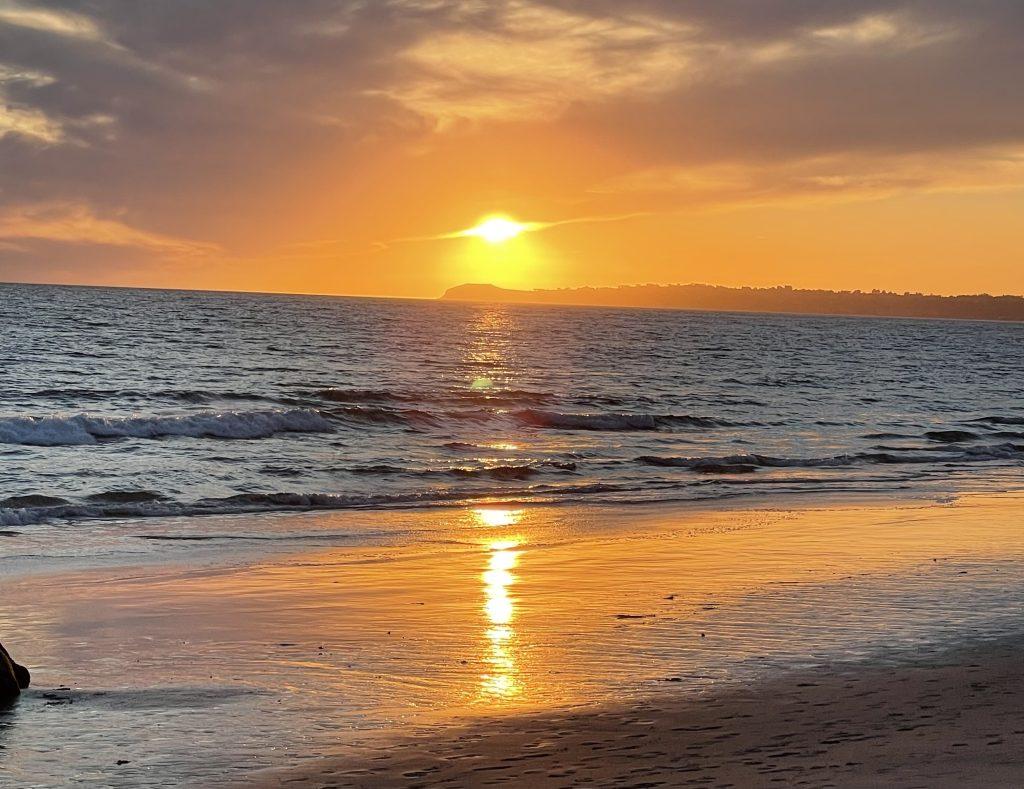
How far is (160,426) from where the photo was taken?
27.9 meters

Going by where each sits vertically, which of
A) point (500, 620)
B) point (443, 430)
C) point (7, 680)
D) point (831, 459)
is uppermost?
point (7, 680)

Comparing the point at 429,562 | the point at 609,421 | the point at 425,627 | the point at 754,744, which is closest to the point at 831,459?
the point at 609,421

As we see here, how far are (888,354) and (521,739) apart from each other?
9608 cm

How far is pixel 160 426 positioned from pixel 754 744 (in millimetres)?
24455

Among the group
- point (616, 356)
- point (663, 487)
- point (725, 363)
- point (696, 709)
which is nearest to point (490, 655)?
point (696, 709)

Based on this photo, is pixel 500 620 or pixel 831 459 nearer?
pixel 500 620

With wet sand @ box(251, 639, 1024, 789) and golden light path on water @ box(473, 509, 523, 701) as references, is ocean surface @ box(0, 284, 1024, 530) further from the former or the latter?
wet sand @ box(251, 639, 1024, 789)

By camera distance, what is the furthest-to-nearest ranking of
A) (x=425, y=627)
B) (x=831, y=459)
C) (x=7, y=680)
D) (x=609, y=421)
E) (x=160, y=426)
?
(x=609, y=421)
(x=160, y=426)
(x=831, y=459)
(x=425, y=627)
(x=7, y=680)

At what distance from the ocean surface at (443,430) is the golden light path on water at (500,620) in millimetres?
5509

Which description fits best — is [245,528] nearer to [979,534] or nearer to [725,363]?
Answer: [979,534]

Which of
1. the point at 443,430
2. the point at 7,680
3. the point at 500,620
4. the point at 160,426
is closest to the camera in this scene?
the point at 7,680

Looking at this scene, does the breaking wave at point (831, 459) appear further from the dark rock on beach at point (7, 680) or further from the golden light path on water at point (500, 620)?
the dark rock on beach at point (7, 680)

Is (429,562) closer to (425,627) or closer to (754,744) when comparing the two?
(425,627)

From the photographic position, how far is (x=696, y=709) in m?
6.43
